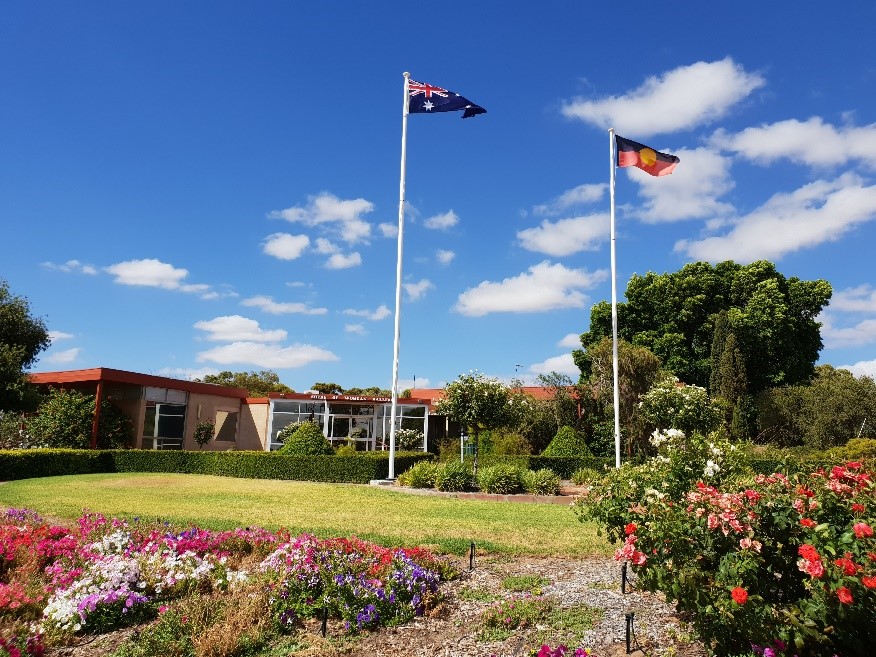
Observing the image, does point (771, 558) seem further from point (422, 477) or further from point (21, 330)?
point (21, 330)

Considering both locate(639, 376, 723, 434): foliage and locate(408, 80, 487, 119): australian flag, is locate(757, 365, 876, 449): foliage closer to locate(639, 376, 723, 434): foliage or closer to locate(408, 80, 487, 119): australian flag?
locate(639, 376, 723, 434): foliage

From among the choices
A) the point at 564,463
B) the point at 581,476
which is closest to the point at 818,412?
the point at 564,463

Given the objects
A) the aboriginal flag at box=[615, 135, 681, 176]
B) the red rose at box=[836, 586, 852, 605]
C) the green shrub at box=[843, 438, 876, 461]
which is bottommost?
the red rose at box=[836, 586, 852, 605]

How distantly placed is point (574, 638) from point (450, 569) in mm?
1877

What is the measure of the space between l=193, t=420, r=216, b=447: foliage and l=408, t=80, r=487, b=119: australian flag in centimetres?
1724

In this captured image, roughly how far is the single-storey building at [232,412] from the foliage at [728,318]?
1247 centimetres

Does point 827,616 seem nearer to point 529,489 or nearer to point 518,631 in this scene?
point 518,631

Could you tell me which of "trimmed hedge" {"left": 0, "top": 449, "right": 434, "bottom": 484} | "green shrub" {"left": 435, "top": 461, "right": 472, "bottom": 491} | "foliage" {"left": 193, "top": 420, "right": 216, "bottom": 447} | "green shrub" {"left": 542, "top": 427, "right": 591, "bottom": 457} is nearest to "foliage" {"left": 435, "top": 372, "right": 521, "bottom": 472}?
"green shrub" {"left": 542, "top": 427, "right": 591, "bottom": 457}

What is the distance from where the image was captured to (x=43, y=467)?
20.6 meters

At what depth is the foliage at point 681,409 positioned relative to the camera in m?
22.4

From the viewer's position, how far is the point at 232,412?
31906mm

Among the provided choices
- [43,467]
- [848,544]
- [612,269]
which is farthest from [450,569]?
[43,467]

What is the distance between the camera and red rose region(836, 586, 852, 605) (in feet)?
10.8

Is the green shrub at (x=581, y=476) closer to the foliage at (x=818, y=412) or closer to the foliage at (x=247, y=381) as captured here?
the foliage at (x=818, y=412)
